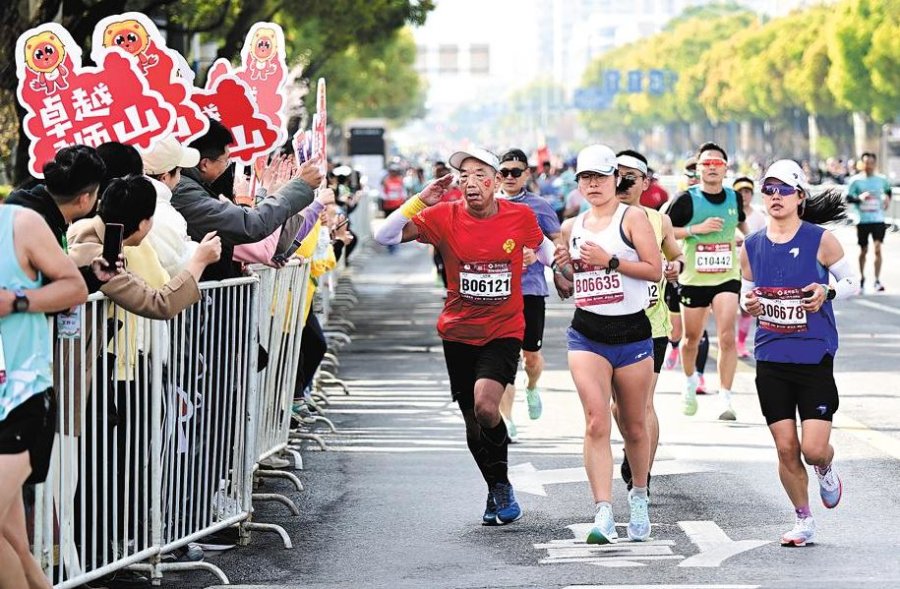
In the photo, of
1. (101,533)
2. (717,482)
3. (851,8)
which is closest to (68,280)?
(101,533)

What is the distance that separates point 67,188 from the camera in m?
6.57

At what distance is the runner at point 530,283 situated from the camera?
11.3m

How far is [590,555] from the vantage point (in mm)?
8211

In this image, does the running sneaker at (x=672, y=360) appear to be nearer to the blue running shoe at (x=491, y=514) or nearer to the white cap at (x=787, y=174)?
the blue running shoe at (x=491, y=514)

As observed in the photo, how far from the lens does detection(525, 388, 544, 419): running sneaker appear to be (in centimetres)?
1274

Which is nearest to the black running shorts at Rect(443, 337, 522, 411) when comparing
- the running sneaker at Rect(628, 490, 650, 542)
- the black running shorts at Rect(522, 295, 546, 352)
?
the running sneaker at Rect(628, 490, 650, 542)

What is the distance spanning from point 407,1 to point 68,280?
102 ft

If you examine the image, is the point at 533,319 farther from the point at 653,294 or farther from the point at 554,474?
the point at 653,294

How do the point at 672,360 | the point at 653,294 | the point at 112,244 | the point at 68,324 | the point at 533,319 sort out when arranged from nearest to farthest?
the point at 68,324
the point at 112,244
the point at 653,294
the point at 533,319
the point at 672,360

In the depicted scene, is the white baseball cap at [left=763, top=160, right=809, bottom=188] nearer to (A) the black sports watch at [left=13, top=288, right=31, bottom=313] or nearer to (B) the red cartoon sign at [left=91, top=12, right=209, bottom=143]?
(B) the red cartoon sign at [left=91, top=12, right=209, bottom=143]

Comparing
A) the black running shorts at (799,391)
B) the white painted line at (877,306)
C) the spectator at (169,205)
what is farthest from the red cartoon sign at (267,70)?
the white painted line at (877,306)

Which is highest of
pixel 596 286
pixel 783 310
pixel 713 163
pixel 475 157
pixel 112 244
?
pixel 475 157

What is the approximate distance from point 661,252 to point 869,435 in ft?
10.5

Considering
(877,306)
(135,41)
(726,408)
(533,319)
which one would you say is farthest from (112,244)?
(877,306)
